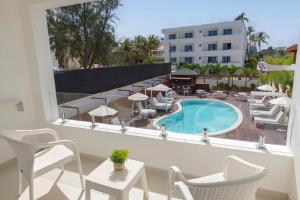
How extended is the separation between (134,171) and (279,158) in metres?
1.48

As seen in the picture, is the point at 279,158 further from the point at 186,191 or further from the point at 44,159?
the point at 44,159

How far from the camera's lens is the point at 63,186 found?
8.15ft

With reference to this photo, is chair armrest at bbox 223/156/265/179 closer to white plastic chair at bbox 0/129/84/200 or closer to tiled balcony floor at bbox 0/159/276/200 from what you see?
tiled balcony floor at bbox 0/159/276/200

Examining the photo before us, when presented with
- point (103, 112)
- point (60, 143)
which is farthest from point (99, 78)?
point (60, 143)

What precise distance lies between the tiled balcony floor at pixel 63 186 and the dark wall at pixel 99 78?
345 cm

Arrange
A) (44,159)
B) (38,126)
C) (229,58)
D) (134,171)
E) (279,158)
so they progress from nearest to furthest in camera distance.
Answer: (134,171), (279,158), (44,159), (38,126), (229,58)

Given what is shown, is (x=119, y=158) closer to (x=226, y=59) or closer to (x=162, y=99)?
(x=162, y=99)

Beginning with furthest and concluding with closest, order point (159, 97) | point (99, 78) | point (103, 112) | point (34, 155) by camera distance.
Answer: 1. point (99, 78)
2. point (159, 97)
3. point (103, 112)
4. point (34, 155)

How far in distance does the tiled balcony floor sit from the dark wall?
3446 mm

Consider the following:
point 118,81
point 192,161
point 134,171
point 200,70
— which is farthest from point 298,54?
point 200,70

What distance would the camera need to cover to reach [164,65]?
49.4 ft

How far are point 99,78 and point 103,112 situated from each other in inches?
217

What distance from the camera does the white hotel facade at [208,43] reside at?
17203 mm

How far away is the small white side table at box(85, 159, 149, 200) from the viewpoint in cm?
173
